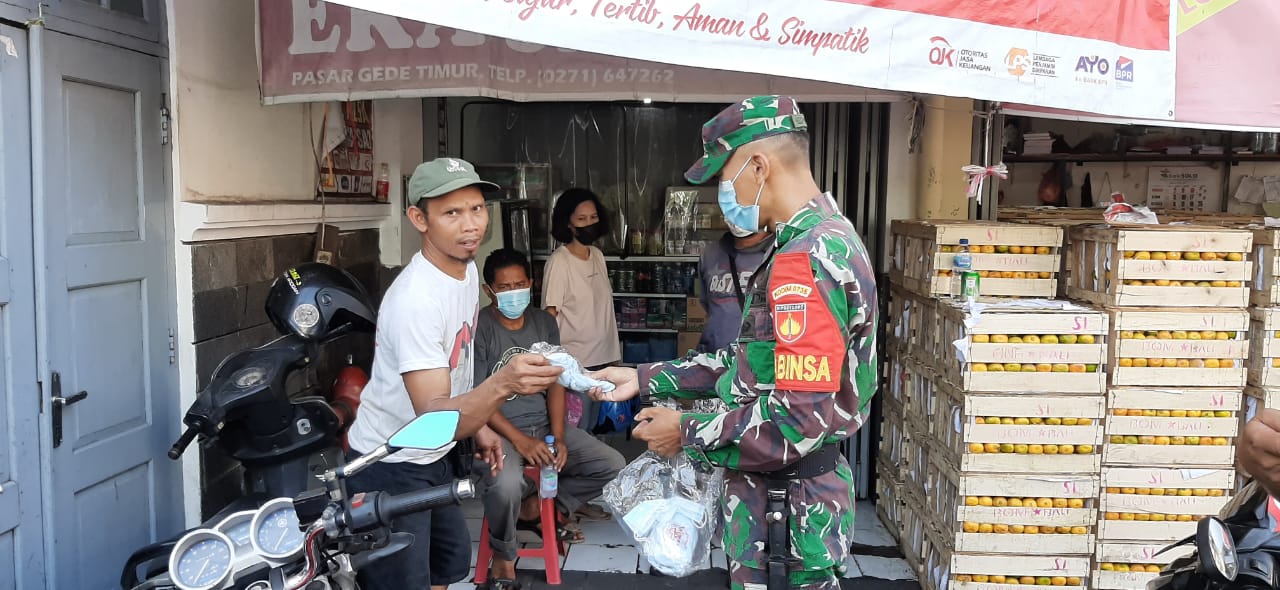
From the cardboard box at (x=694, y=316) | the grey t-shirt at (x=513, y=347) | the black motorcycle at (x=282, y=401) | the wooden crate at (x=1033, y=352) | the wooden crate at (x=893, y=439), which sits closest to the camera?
the black motorcycle at (x=282, y=401)

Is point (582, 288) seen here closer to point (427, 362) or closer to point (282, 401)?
point (282, 401)

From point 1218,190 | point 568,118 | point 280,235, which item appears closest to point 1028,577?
point 280,235

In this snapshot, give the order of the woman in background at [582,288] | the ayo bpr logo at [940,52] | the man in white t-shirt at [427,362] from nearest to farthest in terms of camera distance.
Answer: the man in white t-shirt at [427,362]
the ayo bpr logo at [940,52]
the woman in background at [582,288]

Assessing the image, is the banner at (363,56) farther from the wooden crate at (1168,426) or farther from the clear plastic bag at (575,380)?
the wooden crate at (1168,426)

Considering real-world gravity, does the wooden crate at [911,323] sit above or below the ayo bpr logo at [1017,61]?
below

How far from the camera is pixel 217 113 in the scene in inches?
137

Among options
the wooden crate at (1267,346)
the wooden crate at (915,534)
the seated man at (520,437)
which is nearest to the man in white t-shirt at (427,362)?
the seated man at (520,437)

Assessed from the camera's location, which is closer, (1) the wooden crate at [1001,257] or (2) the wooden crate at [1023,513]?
(2) the wooden crate at [1023,513]

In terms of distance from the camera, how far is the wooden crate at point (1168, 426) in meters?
3.62

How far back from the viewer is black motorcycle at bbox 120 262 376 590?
2.88m

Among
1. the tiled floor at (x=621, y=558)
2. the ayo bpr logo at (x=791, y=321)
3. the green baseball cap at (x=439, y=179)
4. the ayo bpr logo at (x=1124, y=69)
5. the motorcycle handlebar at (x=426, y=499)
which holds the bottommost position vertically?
the tiled floor at (x=621, y=558)

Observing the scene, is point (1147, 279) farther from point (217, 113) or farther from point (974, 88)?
point (217, 113)

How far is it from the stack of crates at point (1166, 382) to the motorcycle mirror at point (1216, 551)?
2224mm

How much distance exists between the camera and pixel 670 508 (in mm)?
2334
